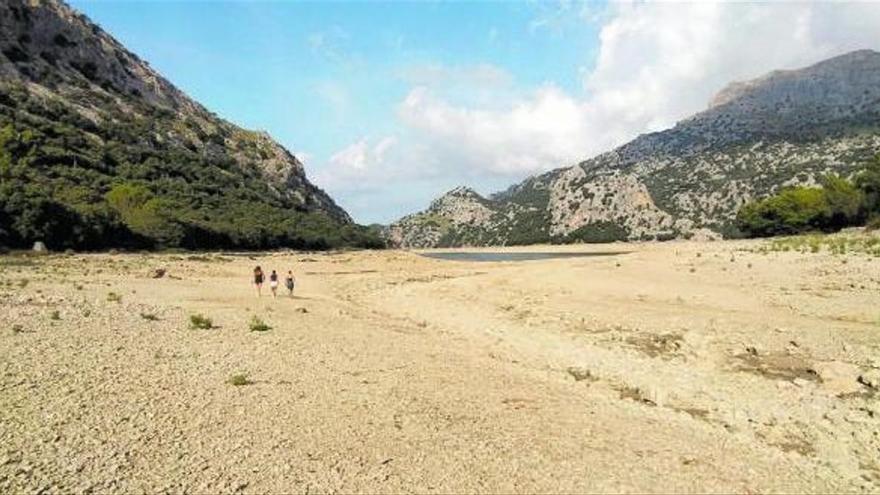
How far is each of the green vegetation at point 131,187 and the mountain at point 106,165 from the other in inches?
9.8

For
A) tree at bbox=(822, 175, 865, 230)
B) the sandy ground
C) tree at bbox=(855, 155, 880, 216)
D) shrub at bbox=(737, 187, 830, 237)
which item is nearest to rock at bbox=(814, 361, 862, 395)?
the sandy ground

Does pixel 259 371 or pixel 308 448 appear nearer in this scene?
pixel 308 448

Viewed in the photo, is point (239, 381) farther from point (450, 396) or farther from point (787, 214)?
point (787, 214)

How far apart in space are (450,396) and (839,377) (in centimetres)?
1151

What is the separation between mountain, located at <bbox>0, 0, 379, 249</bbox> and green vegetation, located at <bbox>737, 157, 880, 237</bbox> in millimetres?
87501

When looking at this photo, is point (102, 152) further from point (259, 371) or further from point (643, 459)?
point (643, 459)

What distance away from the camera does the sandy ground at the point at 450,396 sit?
13680mm

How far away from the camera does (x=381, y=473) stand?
13695 millimetres

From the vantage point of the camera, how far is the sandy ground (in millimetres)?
13680

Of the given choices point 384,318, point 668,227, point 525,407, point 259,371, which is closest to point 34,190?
point 384,318

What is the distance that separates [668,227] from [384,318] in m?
169

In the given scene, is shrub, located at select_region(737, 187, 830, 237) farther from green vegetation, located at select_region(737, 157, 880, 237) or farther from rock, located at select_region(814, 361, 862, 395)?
rock, located at select_region(814, 361, 862, 395)

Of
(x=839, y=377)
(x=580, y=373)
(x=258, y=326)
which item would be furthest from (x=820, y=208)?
(x=258, y=326)

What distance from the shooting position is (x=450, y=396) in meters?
19.9
